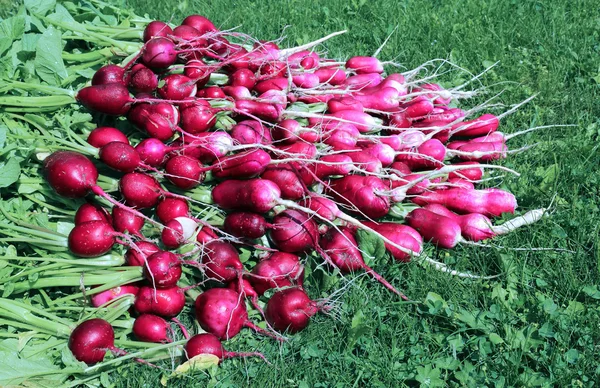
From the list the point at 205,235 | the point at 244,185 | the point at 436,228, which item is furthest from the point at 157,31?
the point at 436,228

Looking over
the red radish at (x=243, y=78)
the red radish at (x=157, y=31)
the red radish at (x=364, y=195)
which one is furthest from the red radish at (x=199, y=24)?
the red radish at (x=364, y=195)

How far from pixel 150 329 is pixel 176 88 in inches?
54.8

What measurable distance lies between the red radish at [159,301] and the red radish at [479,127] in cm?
216

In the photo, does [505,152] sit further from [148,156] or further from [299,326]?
[148,156]

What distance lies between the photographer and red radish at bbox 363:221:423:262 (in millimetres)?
3156

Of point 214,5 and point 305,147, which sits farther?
point 214,5

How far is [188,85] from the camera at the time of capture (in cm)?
343

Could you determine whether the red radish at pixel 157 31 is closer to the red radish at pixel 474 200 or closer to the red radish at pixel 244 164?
the red radish at pixel 244 164

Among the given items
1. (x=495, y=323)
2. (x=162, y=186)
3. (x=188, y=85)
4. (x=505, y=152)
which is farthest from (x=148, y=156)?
(x=505, y=152)

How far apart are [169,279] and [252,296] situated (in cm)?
44

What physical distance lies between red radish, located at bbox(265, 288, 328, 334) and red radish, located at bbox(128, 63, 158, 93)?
1.42 meters

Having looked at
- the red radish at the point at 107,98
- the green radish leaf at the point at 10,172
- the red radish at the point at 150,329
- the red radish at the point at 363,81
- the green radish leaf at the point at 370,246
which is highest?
the red radish at the point at 107,98

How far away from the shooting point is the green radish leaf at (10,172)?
3.00 meters

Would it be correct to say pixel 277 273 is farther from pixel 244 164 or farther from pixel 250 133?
pixel 250 133
